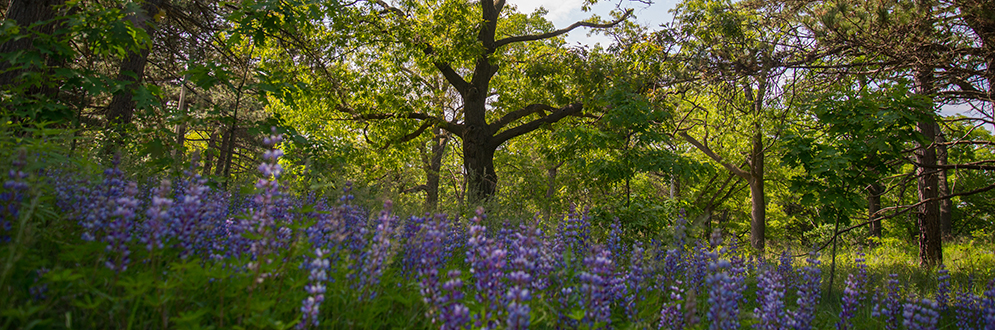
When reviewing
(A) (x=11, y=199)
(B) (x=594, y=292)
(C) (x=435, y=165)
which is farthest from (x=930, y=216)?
(C) (x=435, y=165)

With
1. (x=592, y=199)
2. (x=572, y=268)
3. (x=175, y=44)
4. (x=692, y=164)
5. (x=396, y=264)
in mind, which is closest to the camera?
(x=572, y=268)

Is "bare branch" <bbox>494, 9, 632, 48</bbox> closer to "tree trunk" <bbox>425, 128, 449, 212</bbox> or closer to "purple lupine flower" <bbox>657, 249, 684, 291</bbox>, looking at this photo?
"tree trunk" <bbox>425, 128, 449, 212</bbox>

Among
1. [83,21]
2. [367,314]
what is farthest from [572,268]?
[83,21]

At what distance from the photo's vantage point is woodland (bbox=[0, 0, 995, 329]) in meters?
2.08

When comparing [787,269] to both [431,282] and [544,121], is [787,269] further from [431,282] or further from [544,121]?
[544,121]

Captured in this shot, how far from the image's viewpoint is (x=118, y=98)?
7.38 metres

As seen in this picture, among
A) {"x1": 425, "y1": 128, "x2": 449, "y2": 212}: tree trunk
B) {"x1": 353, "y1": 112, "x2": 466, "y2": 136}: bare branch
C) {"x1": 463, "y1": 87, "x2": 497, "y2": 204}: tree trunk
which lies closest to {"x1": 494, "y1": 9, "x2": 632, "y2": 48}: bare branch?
{"x1": 463, "y1": 87, "x2": 497, "y2": 204}: tree trunk

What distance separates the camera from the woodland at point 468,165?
2.08 meters

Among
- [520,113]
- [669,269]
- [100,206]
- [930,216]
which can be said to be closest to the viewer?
[100,206]

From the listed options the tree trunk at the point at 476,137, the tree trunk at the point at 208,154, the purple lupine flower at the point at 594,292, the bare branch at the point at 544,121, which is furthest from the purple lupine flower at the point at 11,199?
the bare branch at the point at 544,121

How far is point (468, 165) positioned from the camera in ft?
42.5

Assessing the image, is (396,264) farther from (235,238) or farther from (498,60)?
(498,60)

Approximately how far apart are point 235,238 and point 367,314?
0.86 metres

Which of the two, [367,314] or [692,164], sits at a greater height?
[692,164]
